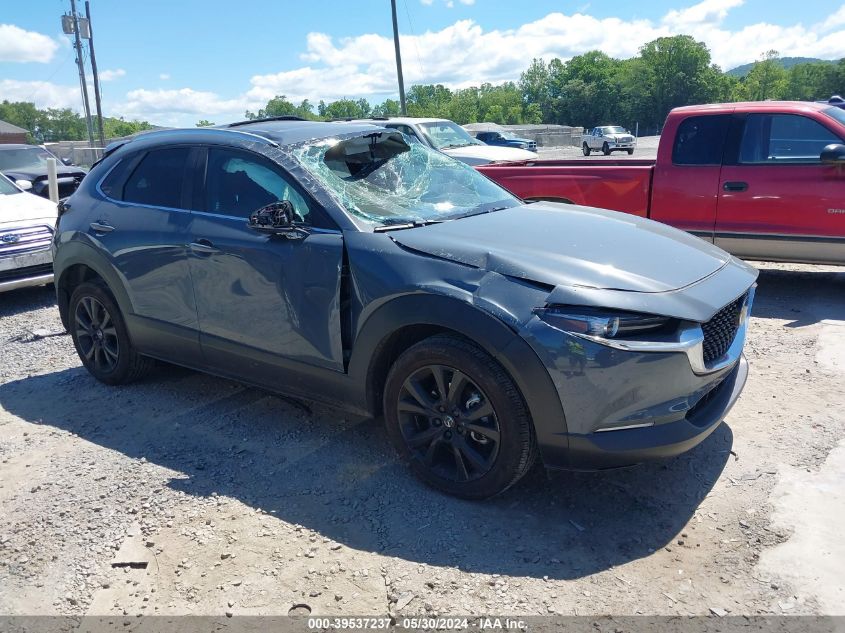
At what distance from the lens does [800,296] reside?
6.90 metres

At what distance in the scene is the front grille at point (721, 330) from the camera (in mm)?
3156

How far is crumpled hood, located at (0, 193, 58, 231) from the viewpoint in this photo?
7730 millimetres

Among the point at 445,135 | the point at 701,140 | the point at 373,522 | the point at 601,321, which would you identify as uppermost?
the point at 445,135

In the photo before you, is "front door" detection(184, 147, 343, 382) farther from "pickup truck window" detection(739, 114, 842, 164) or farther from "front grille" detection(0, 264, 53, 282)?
"pickup truck window" detection(739, 114, 842, 164)

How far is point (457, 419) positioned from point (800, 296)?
513 centimetres

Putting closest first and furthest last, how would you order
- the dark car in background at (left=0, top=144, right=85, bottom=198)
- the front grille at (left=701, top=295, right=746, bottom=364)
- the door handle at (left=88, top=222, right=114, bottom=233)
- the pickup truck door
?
the front grille at (left=701, top=295, right=746, bottom=364)
the door handle at (left=88, top=222, right=114, bottom=233)
the pickup truck door
the dark car in background at (left=0, top=144, right=85, bottom=198)

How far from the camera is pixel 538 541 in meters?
3.06

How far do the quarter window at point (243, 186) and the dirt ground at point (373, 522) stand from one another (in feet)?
4.40

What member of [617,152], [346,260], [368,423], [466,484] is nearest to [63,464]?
[368,423]

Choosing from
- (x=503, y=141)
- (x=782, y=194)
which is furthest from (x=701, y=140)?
(x=503, y=141)

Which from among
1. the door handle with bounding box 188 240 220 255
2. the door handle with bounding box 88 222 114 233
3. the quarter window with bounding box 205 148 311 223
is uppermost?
the quarter window with bounding box 205 148 311 223

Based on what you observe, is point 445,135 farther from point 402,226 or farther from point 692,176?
point 402,226

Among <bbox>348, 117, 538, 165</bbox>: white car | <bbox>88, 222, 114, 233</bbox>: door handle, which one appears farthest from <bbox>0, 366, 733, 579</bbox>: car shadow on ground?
<bbox>348, 117, 538, 165</bbox>: white car

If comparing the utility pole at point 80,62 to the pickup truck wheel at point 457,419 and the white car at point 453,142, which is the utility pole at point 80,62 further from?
the pickup truck wheel at point 457,419
